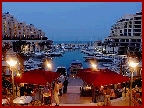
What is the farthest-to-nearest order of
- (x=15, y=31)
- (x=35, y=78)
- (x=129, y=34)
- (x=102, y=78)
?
(x=15, y=31) → (x=129, y=34) → (x=35, y=78) → (x=102, y=78)

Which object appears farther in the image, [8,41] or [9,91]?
[8,41]

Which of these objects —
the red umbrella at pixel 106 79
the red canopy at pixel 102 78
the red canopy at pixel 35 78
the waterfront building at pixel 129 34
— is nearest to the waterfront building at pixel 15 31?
the waterfront building at pixel 129 34

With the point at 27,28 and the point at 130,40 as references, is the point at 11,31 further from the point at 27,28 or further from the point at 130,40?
the point at 130,40

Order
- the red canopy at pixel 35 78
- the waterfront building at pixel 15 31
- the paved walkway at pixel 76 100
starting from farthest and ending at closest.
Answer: the waterfront building at pixel 15 31 < the red canopy at pixel 35 78 < the paved walkway at pixel 76 100

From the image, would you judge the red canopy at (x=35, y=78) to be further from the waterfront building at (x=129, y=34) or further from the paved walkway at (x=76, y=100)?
the waterfront building at (x=129, y=34)

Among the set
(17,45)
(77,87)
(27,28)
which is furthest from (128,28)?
(77,87)

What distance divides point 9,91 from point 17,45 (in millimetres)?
56312

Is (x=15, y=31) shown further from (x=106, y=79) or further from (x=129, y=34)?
(x=106, y=79)

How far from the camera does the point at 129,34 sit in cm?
7919

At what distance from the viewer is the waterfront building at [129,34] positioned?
73.2 meters

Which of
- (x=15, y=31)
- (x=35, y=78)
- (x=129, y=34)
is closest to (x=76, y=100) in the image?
(x=35, y=78)

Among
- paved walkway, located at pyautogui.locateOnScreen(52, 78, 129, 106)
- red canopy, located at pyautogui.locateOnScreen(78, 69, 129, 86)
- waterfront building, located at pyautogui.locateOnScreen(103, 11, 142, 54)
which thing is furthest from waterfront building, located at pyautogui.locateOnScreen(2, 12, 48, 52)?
red canopy, located at pyautogui.locateOnScreen(78, 69, 129, 86)

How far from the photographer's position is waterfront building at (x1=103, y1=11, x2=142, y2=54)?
240 feet

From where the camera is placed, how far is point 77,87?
45.2 feet
